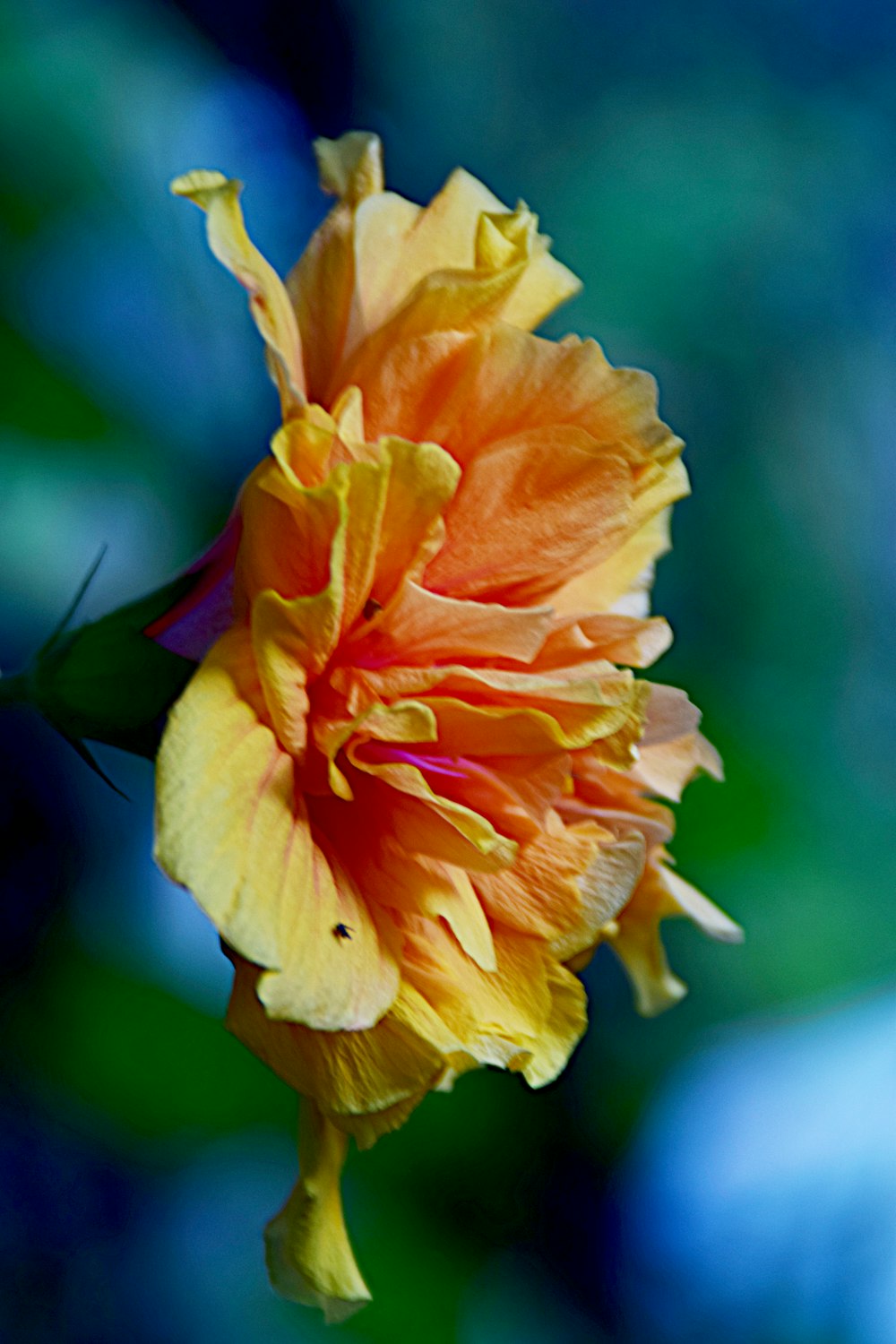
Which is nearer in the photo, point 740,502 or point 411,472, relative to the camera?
point 411,472

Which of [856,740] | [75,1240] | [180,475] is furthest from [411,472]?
[856,740]

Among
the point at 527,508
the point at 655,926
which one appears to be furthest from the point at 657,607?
the point at 527,508

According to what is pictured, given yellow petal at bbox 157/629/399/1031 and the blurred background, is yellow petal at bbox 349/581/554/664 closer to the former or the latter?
yellow petal at bbox 157/629/399/1031

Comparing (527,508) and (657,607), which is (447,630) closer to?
(527,508)

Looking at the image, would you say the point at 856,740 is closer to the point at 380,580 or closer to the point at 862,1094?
the point at 862,1094

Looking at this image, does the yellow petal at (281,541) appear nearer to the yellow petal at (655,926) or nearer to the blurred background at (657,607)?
the yellow petal at (655,926)
